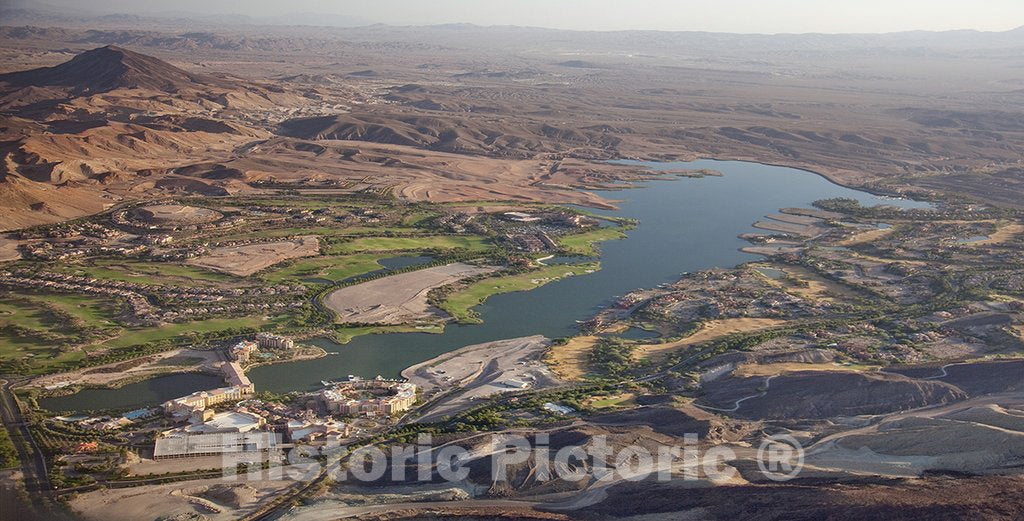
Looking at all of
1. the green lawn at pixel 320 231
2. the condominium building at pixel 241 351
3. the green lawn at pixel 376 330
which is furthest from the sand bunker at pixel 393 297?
the green lawn at pixel 320 231

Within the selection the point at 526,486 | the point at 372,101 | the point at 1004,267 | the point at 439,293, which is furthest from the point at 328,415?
the point at 372,101

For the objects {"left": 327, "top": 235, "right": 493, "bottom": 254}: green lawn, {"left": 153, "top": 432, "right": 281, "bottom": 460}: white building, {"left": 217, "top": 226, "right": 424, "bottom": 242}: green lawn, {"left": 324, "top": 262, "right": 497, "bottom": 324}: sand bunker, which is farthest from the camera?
{"left": 217, "top": 226, "right": 424, "bottom": 242}: green lawn

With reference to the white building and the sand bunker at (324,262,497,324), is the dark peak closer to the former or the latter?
the sand bunker at (324,262,497,324)

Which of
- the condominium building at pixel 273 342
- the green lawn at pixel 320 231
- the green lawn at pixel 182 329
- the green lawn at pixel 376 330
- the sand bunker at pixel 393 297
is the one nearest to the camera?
the condominium building at pixel 273 342

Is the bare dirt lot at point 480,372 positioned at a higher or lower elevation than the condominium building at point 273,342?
lower

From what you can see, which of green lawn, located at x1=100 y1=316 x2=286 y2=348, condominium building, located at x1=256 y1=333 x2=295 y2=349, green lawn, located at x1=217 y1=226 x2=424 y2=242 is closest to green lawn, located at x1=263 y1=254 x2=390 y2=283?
green lawn, located at x1=217 y1=226 x2=424 y2=242

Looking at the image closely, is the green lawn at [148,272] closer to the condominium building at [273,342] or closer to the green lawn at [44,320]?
the green lawn at [44,320]
